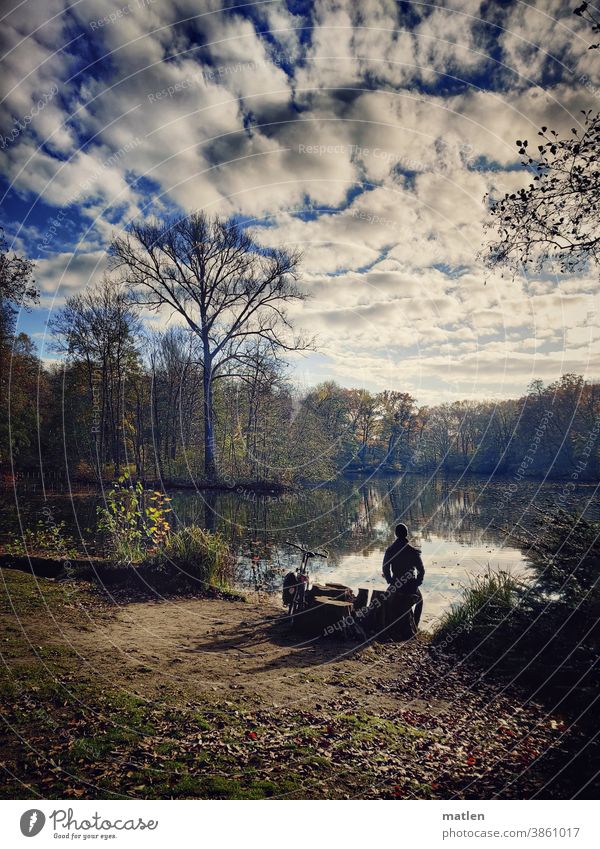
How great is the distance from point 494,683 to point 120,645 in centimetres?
625

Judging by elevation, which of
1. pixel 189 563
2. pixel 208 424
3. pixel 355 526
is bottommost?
pixel 355 526

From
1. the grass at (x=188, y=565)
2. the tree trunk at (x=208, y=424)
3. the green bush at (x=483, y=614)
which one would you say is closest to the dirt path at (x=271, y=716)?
the green bush at (x=483, y=614)

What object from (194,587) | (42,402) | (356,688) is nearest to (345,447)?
(42,402)

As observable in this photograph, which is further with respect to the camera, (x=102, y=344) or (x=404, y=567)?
(x=102, y=344)

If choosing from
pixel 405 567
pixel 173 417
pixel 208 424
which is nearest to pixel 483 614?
pixel 405 567

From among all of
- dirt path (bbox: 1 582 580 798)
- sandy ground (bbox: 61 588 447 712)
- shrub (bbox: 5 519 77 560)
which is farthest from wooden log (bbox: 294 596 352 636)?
shrub (bbox: 5 519 77 560)

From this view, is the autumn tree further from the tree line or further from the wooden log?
the wooden log

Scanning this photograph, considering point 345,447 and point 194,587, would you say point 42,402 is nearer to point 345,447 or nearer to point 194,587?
point 194,587

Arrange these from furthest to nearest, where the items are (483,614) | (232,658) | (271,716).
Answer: (483,614)
(232,658)
(271,716)

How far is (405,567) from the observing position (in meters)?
9.13

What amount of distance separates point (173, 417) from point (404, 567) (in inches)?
1182

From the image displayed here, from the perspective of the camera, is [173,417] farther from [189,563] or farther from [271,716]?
[271,716]

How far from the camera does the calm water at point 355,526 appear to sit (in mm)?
14461

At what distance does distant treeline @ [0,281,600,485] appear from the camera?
2828 centimetres
